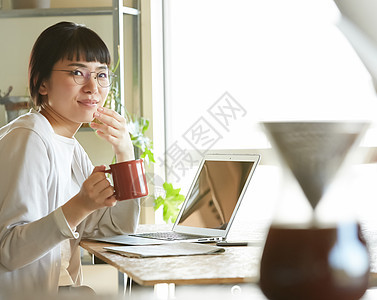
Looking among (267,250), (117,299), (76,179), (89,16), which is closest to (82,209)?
(76,179)

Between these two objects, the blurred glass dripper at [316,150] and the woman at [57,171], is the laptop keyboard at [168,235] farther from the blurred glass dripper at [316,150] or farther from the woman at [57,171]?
the blurred glass dripper at [316,150]

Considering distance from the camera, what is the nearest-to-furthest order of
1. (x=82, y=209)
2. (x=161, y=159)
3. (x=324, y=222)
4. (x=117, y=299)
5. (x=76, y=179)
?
(x=117, y=299) < (x=324, y=222) < (x=82, y=209) < (x=76, y=179) < (x=161, y=159)

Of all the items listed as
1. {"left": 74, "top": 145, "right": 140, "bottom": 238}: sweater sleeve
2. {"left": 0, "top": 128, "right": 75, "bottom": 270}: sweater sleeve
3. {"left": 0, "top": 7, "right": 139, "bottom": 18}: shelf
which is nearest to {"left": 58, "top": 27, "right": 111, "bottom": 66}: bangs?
{"left": 0, "top": 128, "right": 75, "bottom": 270}: sweater sleeve

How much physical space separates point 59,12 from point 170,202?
1.14 metres

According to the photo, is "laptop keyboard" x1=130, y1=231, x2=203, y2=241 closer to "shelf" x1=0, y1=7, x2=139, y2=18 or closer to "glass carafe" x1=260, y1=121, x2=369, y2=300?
"glass carafe" x1=260, y1=121, x2=369, y2=300

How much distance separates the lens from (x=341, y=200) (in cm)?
51

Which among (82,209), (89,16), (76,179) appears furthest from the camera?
(89,16)

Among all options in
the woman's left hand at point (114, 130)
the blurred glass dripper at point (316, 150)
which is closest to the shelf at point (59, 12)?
the woman's left hand at point (114, 130)

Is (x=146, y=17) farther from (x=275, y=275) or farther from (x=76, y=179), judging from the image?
(x=275, y=275)

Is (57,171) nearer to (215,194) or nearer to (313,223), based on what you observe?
(215,194)

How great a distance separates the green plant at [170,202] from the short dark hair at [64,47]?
5.16 feet

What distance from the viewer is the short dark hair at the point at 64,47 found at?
6.20 feet

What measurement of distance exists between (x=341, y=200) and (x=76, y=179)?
5.06ft

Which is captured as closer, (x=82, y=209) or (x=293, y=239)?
(x=293, y=239)
